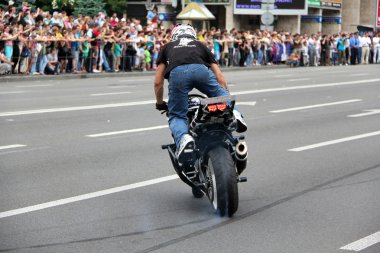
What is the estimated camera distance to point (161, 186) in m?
9.31

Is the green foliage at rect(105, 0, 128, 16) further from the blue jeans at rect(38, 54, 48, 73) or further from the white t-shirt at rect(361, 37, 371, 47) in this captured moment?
the blue jeans at rect(38, 54, 48, 73)

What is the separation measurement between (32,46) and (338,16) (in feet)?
170

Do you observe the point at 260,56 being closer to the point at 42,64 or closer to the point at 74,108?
the point at 42,64

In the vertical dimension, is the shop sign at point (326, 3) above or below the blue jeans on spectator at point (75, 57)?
above

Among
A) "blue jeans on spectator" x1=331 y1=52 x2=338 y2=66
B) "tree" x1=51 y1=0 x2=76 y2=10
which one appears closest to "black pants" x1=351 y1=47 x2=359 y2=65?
"blue jeans on spectator" x1=331 y1=52 x2=338 y2=66

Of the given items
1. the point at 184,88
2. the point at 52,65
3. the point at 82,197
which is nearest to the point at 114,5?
the point at 52,65

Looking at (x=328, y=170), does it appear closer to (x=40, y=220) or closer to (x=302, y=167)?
(x=302, y=167)

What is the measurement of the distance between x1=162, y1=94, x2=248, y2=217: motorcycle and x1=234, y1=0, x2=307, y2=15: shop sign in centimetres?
5721

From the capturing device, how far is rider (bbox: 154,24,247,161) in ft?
26.4

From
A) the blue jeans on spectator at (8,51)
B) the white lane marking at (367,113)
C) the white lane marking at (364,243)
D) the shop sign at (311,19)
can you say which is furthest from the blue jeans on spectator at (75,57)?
the shop sign at (311,19)

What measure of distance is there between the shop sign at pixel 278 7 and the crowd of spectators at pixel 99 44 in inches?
783

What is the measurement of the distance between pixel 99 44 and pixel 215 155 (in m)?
23.5

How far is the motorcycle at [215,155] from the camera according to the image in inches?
293

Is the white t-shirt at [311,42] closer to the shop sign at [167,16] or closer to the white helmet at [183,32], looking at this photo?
the shop sign at [167,16]
